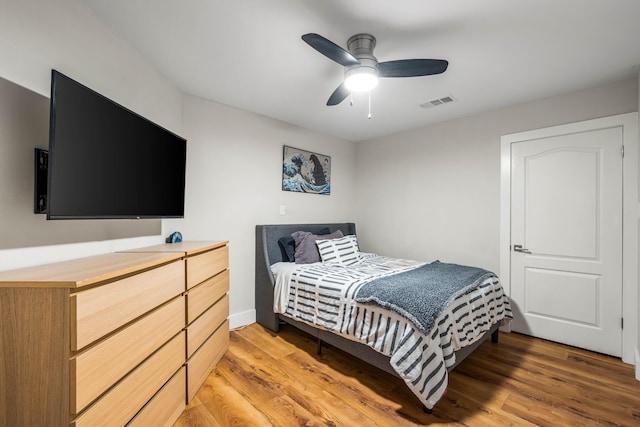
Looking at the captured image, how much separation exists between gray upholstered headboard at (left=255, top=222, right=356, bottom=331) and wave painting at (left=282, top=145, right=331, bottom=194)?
584mm

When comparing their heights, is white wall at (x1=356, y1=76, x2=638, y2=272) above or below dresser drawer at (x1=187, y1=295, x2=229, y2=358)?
above

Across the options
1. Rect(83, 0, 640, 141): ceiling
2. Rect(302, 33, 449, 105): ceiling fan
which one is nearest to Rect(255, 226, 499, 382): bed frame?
Rect(83, 0, 640, 141): ceiling

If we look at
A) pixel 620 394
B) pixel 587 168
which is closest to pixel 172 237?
pixel 620 394

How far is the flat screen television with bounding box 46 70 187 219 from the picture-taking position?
3.95 ft

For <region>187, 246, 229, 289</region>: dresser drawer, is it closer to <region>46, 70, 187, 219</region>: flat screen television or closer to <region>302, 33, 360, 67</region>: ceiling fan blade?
<region>46, 70, 187, 219</region>: flat screen television

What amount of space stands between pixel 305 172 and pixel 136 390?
111 inches

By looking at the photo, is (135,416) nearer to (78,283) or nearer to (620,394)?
(78,283)

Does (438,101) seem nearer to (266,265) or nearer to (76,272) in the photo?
(266,265)

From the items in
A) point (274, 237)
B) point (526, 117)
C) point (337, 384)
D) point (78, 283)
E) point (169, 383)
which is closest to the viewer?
point (78, 283)

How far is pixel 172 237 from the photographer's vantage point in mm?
2359

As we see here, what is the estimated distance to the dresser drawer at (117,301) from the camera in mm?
995

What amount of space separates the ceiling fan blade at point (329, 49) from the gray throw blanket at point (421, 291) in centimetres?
152

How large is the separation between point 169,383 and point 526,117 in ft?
12.2

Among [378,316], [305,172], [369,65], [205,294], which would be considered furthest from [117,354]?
[305,172]
